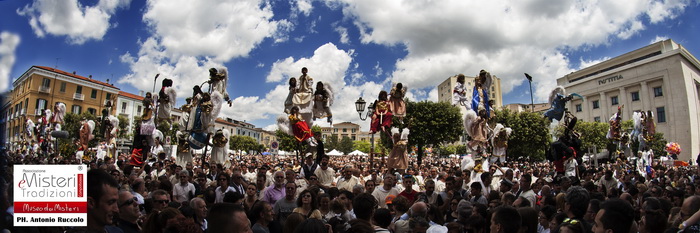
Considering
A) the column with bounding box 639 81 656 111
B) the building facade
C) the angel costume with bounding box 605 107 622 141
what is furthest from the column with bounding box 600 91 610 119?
the angel costume with bounding box 605 107 622 141

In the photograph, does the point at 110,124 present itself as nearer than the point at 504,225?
No

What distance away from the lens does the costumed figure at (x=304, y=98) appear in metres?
11.4

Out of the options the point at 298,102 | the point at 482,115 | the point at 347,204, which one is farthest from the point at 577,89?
the point at 347,204

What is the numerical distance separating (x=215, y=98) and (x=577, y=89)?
64196 mm

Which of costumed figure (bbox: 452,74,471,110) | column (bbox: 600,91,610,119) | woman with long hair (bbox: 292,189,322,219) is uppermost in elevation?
column (bbox: 600,91,610,119)

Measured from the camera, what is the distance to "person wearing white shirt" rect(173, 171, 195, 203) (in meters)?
6.74

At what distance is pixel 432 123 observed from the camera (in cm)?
3950

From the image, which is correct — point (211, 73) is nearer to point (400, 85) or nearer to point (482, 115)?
point (400, 85)

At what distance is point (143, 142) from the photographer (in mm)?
12961

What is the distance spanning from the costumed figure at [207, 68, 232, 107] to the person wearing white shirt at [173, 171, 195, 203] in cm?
539

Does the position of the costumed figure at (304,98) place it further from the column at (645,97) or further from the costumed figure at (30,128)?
the column at (645,97)

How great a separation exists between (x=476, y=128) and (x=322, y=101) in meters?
5.14

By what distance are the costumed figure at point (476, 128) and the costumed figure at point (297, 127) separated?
5.14 m

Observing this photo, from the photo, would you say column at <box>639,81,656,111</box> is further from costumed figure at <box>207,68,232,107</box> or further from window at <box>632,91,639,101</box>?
costumed figure at <box>207,68,232,107</box>
